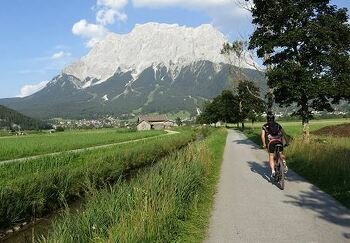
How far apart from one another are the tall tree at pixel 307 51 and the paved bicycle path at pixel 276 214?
446 inches

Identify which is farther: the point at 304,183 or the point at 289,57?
the point at 289,57

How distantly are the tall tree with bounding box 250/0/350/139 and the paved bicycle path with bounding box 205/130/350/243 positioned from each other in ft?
37.1

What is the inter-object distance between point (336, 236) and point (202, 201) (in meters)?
4.22

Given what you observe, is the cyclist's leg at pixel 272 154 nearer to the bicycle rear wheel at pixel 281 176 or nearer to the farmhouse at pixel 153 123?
the bicycle rear wheel at pixel 281 176

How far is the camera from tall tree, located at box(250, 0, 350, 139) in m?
24.8

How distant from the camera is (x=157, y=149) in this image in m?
36.4

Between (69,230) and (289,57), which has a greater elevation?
(289,57)

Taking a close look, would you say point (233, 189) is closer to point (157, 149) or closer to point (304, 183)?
point (304, 183)

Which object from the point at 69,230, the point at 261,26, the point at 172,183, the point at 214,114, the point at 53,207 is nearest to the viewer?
the point at 69,230

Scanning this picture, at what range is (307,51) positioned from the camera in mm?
25844

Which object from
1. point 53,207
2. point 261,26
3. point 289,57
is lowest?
point 53,207

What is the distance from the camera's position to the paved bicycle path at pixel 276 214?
318 inches

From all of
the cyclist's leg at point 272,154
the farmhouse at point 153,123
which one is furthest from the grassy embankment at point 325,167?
the farmhouse at point 153,123

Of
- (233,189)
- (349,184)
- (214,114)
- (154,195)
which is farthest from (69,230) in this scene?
(214,114)
